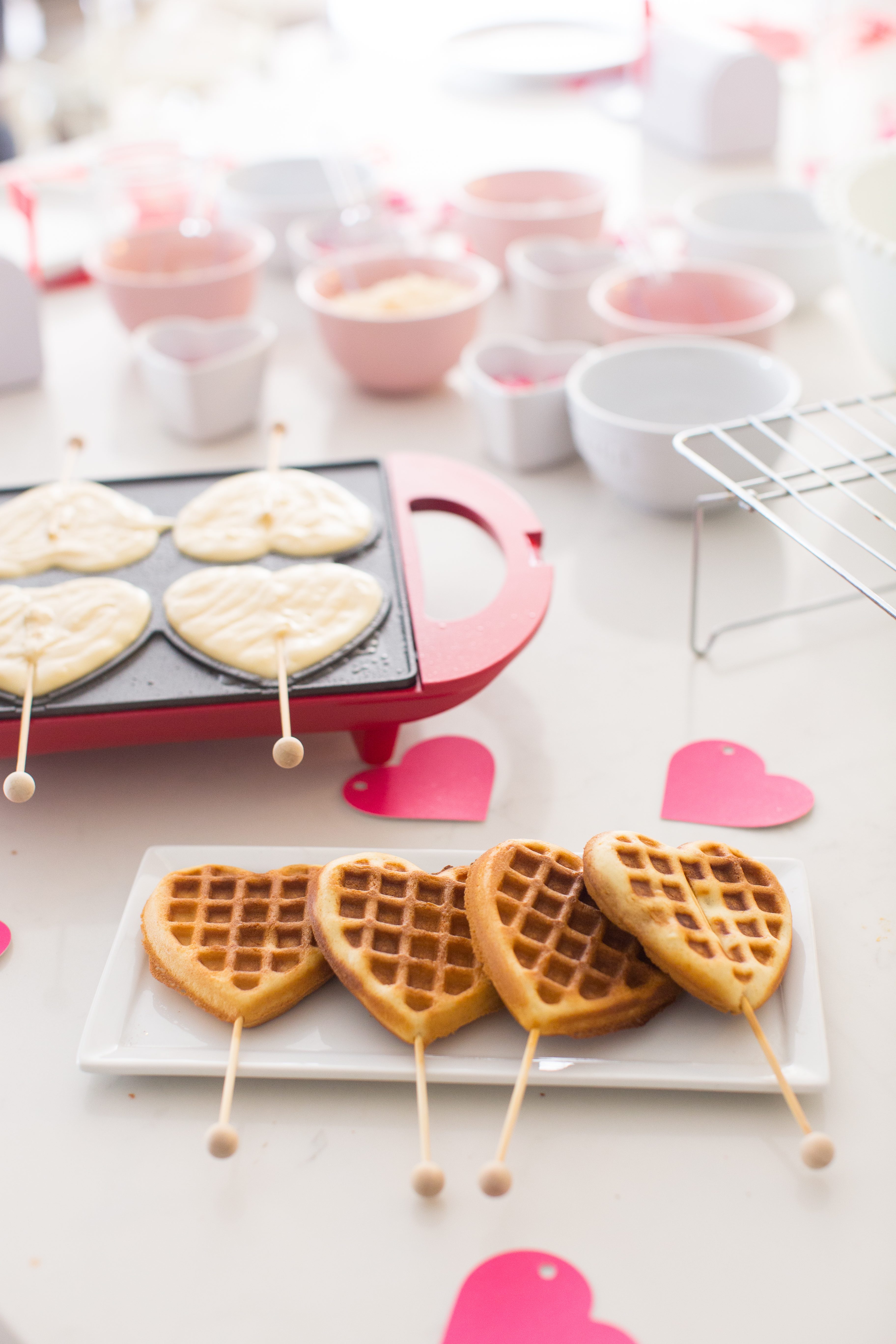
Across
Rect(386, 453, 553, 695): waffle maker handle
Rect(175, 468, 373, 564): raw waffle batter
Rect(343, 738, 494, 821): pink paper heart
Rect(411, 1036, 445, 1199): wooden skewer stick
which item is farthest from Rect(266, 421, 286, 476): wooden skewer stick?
Rect(411, 1036, 445, 1199): wooden skewer stick

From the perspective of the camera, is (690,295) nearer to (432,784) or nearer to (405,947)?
(432,784)

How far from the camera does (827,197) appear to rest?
57.7 inches

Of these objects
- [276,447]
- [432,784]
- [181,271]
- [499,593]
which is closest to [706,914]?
[432,784]

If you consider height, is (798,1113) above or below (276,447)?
below

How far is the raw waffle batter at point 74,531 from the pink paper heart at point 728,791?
1.92 ft

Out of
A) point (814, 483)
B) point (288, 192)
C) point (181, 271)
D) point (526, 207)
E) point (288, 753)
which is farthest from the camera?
point (288, 192)

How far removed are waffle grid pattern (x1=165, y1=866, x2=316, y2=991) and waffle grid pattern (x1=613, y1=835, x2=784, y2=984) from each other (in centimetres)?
25

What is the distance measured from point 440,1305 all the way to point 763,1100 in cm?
26

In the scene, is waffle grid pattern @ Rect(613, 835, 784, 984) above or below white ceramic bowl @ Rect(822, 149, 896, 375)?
below

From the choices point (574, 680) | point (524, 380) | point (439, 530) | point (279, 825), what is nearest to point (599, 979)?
point (279, 825)

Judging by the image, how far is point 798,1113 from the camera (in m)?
0.71

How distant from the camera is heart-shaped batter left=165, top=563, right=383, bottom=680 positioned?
3.32 ft

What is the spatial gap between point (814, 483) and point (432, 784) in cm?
71

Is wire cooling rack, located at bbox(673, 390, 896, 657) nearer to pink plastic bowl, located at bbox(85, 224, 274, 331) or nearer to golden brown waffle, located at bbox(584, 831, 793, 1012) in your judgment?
golden brown waffle, located at bbox(584, 831, 793, 1012)
